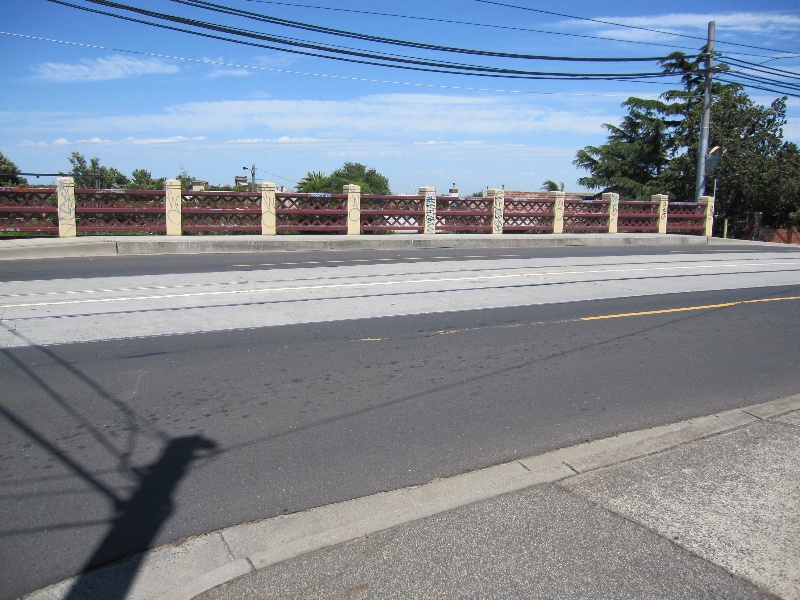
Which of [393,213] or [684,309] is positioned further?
[393,213]

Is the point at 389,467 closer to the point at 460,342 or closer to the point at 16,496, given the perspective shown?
the point at 16,496

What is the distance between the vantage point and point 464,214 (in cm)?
2519

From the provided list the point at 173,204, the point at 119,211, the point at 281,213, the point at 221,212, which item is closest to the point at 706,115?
the point at 281,213

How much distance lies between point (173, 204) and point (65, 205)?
3.01m

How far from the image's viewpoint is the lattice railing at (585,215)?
1095 inches

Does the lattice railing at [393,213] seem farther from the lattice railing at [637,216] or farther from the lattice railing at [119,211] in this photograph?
the lattice railing at [637,216]

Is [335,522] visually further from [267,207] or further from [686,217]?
[686,217]

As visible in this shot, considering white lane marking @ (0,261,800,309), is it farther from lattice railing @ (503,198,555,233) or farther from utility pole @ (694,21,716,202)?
utility pole @ (694,21,716,202)

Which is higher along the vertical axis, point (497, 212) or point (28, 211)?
point (497, 212)

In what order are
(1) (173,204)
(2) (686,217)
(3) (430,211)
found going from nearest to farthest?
(1) (173,204), (3) (430,211), (2) (686,217)

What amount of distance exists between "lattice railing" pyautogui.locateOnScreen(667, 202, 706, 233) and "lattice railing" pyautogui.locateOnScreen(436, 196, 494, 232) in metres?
9.42

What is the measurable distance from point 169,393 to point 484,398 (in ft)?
9.37

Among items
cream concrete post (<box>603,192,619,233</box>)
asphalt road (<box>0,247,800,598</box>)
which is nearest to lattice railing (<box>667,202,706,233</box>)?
cream concrete post (<box>603,192,619,233</box>)

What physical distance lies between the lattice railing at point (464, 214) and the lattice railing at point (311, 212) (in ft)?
12.2
